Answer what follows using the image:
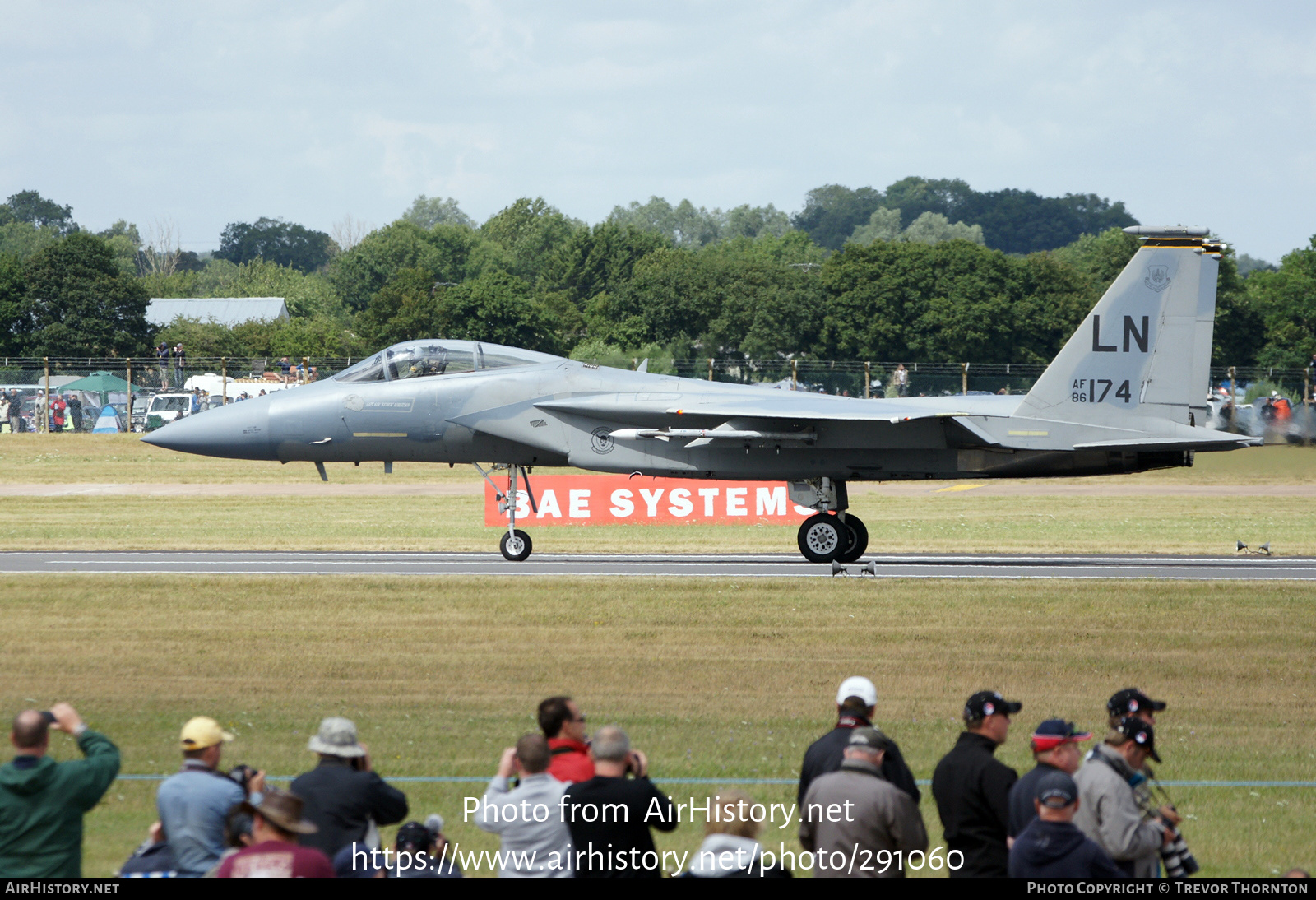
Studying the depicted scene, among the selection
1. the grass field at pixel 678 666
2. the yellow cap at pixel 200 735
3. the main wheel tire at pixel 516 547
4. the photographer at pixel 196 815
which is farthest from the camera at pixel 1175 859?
the main wheel tire at pixel 516 547

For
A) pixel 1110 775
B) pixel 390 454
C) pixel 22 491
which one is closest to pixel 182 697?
pixel 1110 775

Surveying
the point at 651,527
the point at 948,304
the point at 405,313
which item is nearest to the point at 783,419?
the point at 651,527

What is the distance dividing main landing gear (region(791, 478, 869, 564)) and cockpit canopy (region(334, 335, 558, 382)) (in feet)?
16.0

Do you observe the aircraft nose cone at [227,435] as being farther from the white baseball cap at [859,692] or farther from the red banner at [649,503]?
the white baseball cap at [859,692]

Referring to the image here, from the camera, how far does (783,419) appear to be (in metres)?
20.1

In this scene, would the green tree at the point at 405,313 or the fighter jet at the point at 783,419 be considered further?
the green tree at the point at 405,313

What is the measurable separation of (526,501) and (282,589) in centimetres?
1047

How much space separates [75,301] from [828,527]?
7073cm

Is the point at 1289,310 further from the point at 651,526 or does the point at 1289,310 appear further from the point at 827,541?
the point at 827,541

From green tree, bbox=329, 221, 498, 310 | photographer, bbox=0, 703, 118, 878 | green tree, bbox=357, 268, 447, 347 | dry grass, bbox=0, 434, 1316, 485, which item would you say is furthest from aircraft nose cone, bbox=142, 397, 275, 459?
green tree, bbox=329, 221, 498, 310

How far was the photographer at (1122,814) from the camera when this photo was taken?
5801mm

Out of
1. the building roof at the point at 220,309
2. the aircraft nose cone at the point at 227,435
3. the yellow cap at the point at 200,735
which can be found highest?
the building roof at the point at 220,309

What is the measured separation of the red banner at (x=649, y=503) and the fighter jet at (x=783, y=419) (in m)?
6.08

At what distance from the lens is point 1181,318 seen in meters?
20.2
